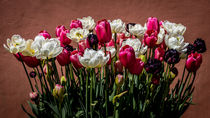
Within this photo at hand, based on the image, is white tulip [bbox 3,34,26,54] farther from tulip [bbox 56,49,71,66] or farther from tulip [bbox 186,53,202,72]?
tulip [bbox 186,53,202,72]

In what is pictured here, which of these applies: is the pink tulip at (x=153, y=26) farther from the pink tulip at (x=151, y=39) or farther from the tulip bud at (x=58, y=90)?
the tulip bud at (x=58, y=90)

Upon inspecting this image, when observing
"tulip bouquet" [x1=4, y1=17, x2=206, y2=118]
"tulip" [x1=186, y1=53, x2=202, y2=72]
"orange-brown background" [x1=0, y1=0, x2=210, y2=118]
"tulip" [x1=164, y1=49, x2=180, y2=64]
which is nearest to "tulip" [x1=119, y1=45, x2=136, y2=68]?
"tulip bouquet" [x1=4, y1=17, x2=206, y2=118]

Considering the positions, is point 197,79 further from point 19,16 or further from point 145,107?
point 19,16

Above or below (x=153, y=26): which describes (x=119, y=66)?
below

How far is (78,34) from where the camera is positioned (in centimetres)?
64

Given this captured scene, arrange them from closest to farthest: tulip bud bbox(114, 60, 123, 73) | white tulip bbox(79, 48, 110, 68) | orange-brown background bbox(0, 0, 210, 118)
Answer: white tulip bbox(79, 48, 110, 68)
tulip bud bbox(114, 60, 123, 73)
orange-brown background bbox(0, 0, 210, 118)

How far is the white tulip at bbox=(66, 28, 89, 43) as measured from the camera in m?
0.63

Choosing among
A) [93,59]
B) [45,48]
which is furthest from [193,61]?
[45,48]

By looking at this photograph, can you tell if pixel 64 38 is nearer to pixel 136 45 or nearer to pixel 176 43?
pixel 136 45

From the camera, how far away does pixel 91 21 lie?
0.73 m

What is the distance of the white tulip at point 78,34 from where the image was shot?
0.63 m

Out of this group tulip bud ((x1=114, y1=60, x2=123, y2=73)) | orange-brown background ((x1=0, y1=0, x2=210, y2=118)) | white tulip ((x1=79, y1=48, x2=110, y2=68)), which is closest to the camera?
white tulip ((x1=79, y1=48, x2=110, y2=68))

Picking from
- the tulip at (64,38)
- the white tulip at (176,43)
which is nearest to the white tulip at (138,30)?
the white tulip at (176,43)

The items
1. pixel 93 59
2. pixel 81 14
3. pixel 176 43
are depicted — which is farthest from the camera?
pixel 81 14
